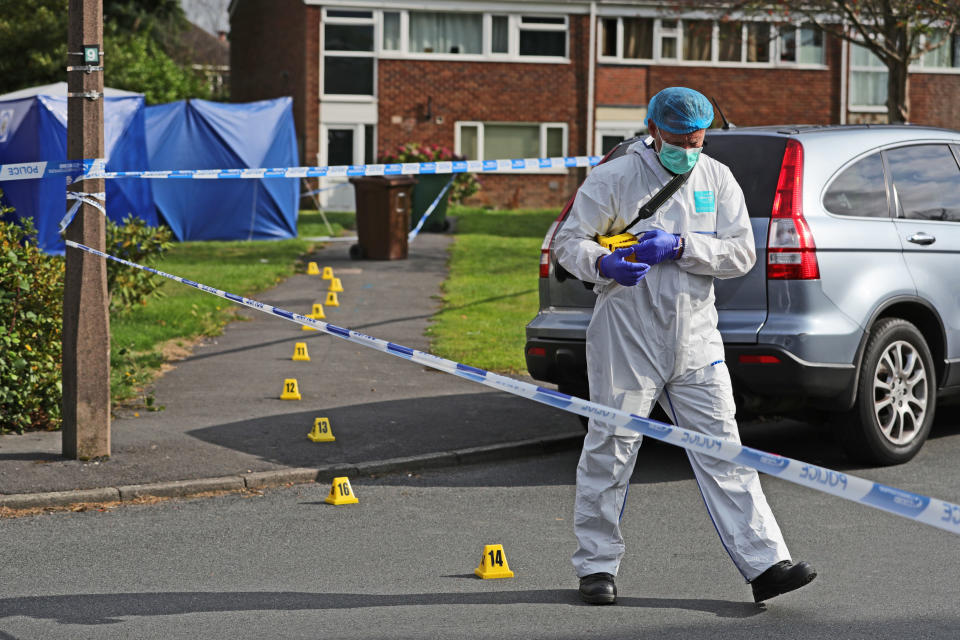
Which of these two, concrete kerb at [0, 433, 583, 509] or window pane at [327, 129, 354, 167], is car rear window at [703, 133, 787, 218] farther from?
window pane at [327, 129, 354, 167]

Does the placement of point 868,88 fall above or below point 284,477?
above

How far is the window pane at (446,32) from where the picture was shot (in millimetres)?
34562

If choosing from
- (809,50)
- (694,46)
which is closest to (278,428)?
(694,46)

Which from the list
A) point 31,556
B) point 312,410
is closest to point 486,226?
point 312,410

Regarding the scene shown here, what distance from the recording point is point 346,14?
3400cm

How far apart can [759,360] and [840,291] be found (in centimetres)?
60

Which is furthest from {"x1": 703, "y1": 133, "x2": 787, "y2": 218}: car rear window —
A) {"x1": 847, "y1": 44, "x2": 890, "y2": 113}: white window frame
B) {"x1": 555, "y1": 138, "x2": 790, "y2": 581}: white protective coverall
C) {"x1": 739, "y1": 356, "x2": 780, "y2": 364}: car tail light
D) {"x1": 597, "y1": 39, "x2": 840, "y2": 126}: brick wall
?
{"x1": 847, "y1": 44, "x2": 890, "y2": 113}: white window frame

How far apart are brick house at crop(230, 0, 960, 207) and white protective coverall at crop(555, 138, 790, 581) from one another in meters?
28.9

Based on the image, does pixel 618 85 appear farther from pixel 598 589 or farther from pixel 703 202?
pixel 598 589

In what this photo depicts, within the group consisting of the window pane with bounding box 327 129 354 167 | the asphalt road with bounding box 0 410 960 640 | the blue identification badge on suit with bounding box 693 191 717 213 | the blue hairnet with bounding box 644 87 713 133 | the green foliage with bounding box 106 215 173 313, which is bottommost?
the asphalt road with bounding box 0 410 960 640

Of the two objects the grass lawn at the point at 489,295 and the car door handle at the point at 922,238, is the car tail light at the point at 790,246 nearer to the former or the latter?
the car door handle at the point at 922,238

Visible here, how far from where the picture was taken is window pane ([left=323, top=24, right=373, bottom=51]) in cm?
3400

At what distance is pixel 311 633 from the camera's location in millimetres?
4637

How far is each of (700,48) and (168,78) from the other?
1778 centimetres
